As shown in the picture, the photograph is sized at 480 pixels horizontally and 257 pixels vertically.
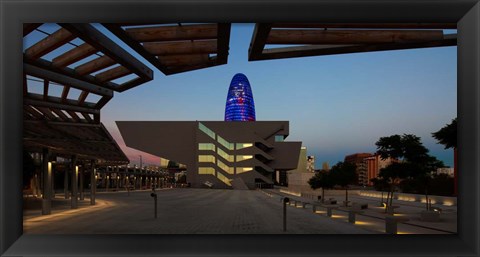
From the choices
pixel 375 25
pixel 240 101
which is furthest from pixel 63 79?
pixel 240 101

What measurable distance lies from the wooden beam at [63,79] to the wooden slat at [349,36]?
6.84 meters

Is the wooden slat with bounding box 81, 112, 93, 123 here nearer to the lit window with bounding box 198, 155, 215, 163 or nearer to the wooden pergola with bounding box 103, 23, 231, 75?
the wooden pergola with bounding box 103, 23, 231, 75

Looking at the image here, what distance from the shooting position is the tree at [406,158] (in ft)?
87.5

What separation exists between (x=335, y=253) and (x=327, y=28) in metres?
5.28

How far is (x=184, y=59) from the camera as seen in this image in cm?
1120

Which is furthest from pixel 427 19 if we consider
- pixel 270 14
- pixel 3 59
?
pixel 3 59

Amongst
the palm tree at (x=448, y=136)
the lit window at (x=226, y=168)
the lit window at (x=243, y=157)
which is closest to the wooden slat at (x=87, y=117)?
the palm tree at (x=448, y=136)

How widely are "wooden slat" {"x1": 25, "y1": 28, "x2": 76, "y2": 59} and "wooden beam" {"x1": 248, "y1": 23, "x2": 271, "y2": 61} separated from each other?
4.11 meters

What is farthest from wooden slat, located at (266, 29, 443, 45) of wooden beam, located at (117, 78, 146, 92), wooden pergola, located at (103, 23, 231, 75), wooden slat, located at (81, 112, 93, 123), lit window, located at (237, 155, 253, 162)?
lit window, located at (237, 155, 253, 162)

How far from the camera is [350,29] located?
9.55m

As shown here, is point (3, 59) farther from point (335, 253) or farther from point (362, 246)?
point (362, 246)

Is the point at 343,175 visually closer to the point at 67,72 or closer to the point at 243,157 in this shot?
the point at 67,72

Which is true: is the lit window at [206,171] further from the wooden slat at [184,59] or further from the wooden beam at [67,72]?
the wooden slat at [184,59]

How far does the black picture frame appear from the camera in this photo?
8070 millimetres
